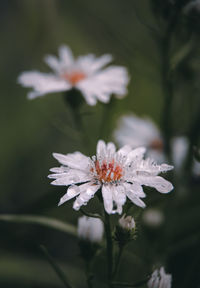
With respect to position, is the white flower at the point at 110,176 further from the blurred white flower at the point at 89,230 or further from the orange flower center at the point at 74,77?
the orange flower center at the point at 74,77

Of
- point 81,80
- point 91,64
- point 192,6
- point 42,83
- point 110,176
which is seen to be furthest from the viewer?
point 91,64

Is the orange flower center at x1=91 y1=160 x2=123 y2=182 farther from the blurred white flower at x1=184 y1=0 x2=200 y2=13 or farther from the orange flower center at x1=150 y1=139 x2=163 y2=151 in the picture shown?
the orange flower center at x1=150 y1=139 x2=163 y2=151

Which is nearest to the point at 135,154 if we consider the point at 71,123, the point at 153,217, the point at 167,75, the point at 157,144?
the point at 167,75

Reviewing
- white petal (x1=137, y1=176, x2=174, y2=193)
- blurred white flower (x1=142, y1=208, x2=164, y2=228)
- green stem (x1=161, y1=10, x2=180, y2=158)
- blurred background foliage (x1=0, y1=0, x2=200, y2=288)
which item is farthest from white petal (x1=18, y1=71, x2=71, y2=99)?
white petal (x1=137, y1=176, x2=174, y2=193)

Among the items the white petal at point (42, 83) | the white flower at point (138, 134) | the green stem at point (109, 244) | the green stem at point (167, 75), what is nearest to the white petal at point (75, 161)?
the green stem at point (109, 244)

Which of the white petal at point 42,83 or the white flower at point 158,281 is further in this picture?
the white petal at point 42,83

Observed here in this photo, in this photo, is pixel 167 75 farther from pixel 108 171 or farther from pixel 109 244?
pixel 109 244
